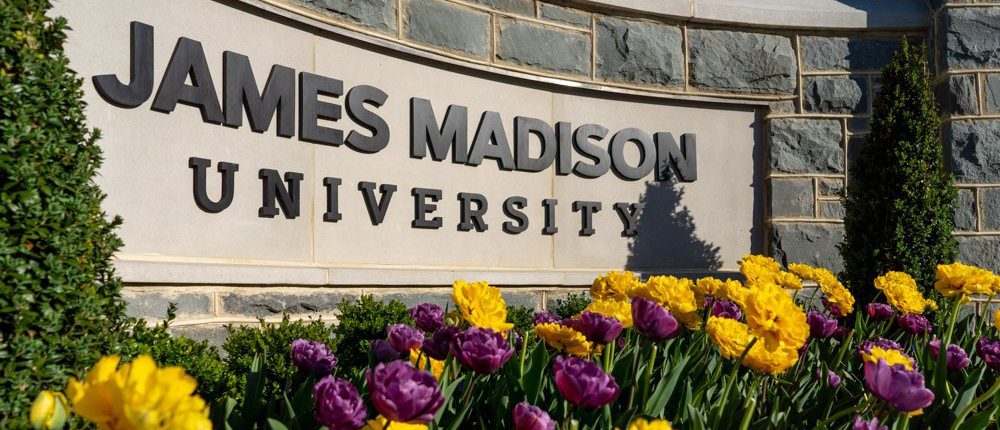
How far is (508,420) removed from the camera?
68.6 inches

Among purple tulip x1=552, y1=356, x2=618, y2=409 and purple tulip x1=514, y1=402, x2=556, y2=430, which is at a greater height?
purple tulip x1=552, y1=356, x2=618, y2=409

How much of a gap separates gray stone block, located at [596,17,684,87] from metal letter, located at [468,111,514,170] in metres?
1.13

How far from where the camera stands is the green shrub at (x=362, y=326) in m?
3.75

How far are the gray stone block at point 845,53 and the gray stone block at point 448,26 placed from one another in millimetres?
3220

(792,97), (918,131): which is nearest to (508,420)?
(918,131)

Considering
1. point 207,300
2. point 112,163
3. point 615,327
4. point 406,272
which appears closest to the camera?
point 615,327

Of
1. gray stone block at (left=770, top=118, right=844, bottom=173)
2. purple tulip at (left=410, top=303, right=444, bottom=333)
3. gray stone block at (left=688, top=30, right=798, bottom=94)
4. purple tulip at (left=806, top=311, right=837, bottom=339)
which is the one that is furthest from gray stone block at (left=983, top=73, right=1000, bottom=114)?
purple tulip at (left=410, top=303, right=444, bottom=333)

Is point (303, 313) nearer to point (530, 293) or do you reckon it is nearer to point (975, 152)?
point (530, 293)

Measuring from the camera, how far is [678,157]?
631 centimetres

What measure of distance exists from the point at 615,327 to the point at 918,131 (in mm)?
5078

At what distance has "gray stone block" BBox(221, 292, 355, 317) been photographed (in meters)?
4.14

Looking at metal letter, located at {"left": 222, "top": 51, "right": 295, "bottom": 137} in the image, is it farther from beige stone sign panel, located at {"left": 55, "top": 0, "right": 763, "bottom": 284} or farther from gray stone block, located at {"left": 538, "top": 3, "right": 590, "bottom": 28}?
gray stone block, located at {"left": 538, "top": 3, "right": 590, "bottom": 28}

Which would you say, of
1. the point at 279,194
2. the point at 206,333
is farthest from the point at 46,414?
the point at 279,194

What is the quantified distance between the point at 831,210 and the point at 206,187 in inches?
213
